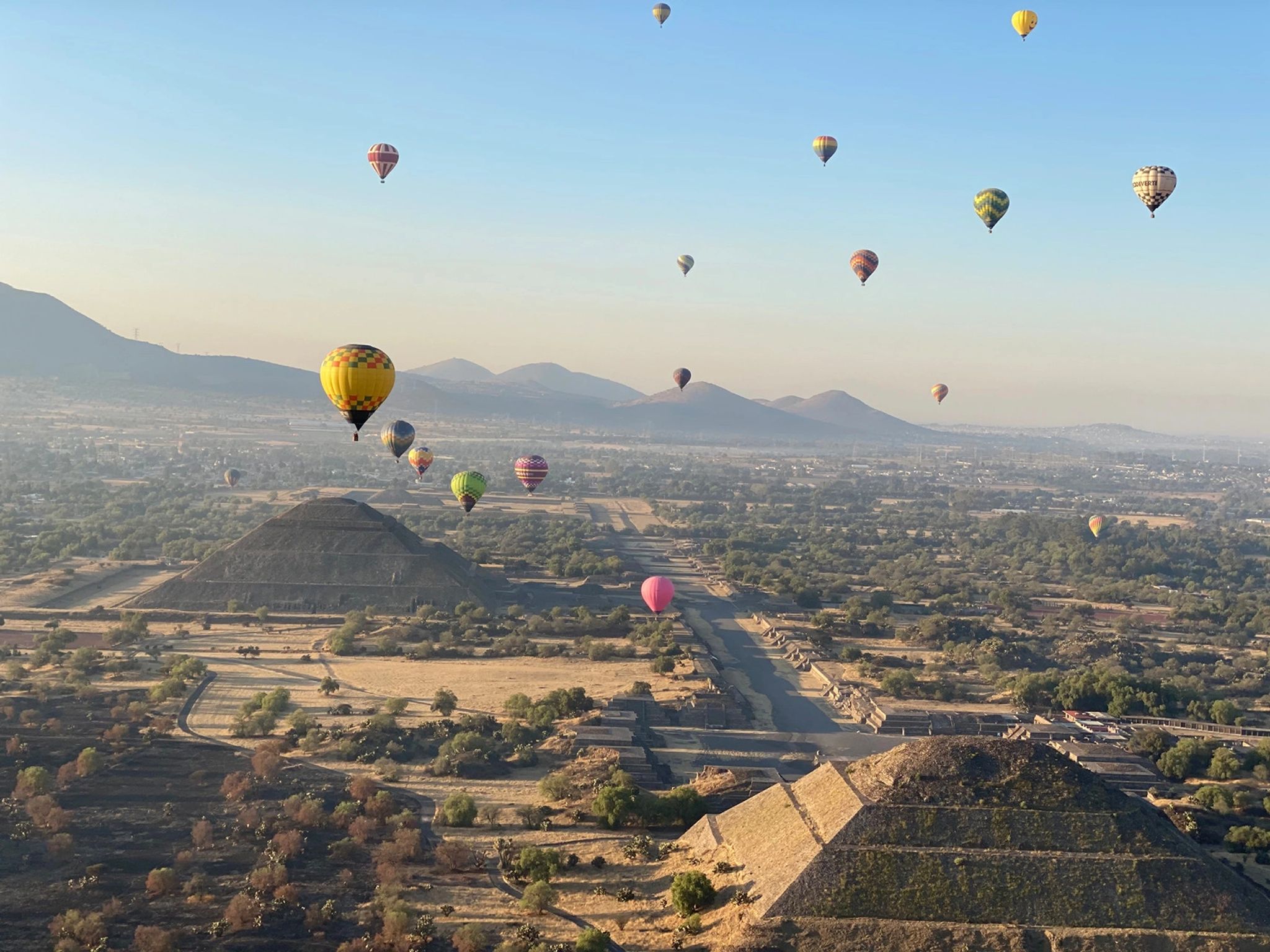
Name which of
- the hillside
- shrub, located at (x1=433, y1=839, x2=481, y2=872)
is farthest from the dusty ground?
the hillside

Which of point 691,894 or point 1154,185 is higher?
point 1154,185

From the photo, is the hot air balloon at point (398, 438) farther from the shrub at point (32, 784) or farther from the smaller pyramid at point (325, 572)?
the shrub at point (32, 784)

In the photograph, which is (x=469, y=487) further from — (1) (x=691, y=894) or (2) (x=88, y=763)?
(1) (x=691, y=894)

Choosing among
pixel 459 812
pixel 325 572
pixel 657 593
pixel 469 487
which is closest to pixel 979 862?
pixel 459 812

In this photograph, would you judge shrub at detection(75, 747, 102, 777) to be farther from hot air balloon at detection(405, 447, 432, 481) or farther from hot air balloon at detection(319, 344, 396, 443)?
hot air balloon at detection(405, 447, 432, 481)

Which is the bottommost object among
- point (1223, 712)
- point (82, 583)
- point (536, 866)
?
point (82, 583)

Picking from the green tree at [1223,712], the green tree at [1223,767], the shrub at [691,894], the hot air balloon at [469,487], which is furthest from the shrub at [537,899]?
the hot air balloon at [469,487]

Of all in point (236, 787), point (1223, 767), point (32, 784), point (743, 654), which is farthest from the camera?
point (743, 654)
